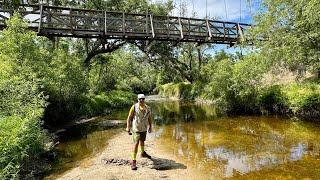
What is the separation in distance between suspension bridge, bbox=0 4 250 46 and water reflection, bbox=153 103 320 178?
7.37 m

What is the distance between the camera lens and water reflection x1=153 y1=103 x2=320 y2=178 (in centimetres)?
1167

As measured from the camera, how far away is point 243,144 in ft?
49.8

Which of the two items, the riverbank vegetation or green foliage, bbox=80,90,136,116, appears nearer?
the riverbank vegetation

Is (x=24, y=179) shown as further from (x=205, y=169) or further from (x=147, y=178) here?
(x=205, y=169)

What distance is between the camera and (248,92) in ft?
81.5

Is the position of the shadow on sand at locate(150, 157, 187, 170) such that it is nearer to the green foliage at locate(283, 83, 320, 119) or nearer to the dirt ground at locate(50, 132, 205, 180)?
the dirt ground at locate(50, 132, 205, 180)

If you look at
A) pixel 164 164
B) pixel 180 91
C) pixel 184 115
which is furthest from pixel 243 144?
pixel 180 91

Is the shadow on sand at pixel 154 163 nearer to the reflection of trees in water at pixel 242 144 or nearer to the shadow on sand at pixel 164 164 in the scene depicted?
the shadow on sand at pixel 164 164

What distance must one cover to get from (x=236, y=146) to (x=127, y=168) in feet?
17.6

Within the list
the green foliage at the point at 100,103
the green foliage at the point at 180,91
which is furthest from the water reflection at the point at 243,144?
the green foliage at the point at 180,91

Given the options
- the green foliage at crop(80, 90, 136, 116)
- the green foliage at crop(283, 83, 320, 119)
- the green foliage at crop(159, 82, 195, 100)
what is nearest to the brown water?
the green foliage at crop(283, 83, 320, 119)

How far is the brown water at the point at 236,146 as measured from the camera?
11211 mm

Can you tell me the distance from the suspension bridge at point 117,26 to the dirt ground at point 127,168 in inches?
481

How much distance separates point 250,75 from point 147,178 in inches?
654
